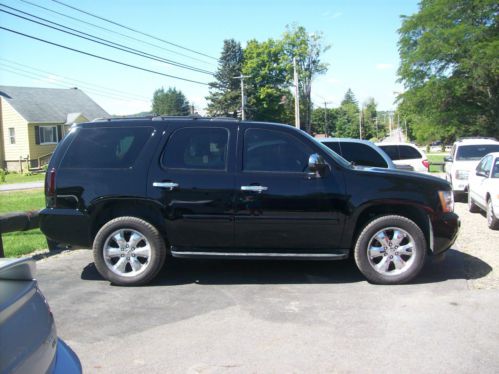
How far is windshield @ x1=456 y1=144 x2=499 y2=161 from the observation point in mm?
14741

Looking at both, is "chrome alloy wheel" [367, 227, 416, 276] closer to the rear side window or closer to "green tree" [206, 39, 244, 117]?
the rear side window

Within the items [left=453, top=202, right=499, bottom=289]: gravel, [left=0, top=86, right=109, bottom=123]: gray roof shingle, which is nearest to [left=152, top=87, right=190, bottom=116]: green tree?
[left=0, top=86, right=109, bottom=123]: gray roof shingle

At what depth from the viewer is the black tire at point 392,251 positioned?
585 centimetres

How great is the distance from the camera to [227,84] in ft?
223

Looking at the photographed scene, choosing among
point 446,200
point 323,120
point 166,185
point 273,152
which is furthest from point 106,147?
point 323,120

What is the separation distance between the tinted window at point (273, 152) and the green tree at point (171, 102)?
10920 centimetres

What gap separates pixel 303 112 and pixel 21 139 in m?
49.6

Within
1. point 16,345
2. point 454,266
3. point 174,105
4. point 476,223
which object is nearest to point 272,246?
point 454,266

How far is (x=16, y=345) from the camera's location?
2.00 meters

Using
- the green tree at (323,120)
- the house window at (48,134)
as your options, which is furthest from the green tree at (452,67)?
the green tree at (323,120)

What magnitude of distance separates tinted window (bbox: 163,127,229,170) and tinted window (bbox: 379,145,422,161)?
1115cm

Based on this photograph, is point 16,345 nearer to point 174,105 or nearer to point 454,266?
point 454,266

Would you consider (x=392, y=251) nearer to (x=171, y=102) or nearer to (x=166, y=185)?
(x=166, y=185)

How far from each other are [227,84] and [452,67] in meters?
34.2
